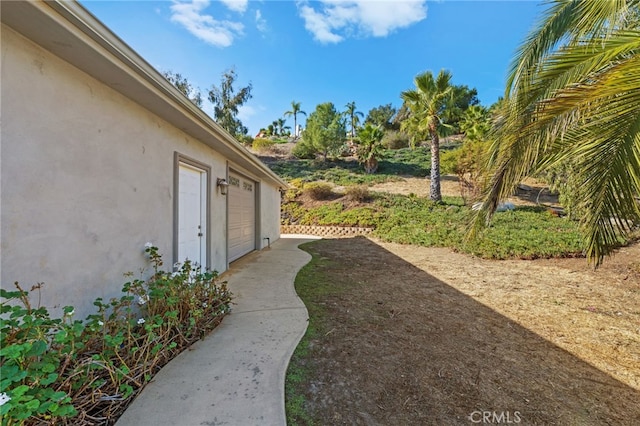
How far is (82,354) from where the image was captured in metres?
2.38

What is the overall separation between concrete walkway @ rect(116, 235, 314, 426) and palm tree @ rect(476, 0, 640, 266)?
137 inches

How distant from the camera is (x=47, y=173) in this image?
2.50m

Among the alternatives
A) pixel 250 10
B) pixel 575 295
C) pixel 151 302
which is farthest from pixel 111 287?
pixel 575 295

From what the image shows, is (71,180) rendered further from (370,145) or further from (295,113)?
(295,113)

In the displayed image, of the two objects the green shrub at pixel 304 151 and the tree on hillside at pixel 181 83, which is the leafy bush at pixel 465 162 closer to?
the green shrub at pixel 304 151

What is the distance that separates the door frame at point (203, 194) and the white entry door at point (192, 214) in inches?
1.0

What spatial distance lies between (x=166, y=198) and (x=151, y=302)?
1733 millimetres

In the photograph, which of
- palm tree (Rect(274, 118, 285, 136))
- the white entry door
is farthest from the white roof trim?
palm tree (Rect(274, 118, 285, 136))

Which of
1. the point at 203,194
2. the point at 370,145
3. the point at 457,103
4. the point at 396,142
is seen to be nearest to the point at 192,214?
the point at 203,194

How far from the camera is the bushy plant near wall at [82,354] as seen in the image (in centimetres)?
162

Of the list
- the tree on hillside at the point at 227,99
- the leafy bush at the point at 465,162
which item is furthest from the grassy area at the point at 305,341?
the tree on hillside at the point at 227,99

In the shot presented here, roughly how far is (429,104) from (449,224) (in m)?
6.72

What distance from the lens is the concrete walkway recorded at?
2150mm

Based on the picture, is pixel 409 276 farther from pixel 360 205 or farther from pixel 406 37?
pixel 360 205
